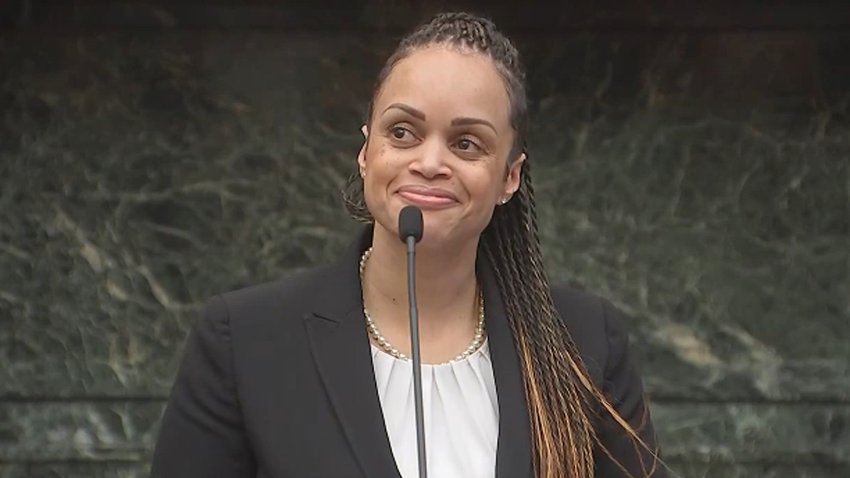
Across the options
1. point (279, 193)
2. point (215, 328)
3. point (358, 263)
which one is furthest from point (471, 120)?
point (279, 193)

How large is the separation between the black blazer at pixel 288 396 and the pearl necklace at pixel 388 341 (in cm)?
3

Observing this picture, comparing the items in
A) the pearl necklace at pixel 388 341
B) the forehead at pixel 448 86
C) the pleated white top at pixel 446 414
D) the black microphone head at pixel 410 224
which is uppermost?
the forehead at pixel 448 86

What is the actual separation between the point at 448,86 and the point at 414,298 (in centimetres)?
35

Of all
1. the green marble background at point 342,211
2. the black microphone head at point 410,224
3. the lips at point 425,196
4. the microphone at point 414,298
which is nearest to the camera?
the microphone at point 414,298

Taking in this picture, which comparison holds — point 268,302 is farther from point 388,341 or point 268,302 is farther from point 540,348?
point 540,348

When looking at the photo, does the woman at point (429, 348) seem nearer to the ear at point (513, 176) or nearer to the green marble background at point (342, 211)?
the ear at point (513, 176)

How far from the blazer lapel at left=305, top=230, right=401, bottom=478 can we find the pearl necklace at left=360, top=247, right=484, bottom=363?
0.07 ft

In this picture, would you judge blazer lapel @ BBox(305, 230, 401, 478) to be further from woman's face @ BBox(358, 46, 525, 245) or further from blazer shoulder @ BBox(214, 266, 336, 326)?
woman's face @ BBox(358, 46, 525, 245)

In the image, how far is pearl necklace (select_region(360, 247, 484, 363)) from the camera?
2.31m

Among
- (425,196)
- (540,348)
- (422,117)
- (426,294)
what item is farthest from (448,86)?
(540,348)

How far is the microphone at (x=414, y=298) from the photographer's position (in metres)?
1.94

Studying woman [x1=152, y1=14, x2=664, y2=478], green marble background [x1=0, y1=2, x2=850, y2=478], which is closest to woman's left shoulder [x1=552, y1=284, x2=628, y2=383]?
woman [x1=152, y1=14, x2=664, y2=478]

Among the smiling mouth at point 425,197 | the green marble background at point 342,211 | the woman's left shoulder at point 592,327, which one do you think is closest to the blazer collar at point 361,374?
the woman's left shoulder at point 592,327

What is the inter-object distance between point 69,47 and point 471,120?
1963 mm
